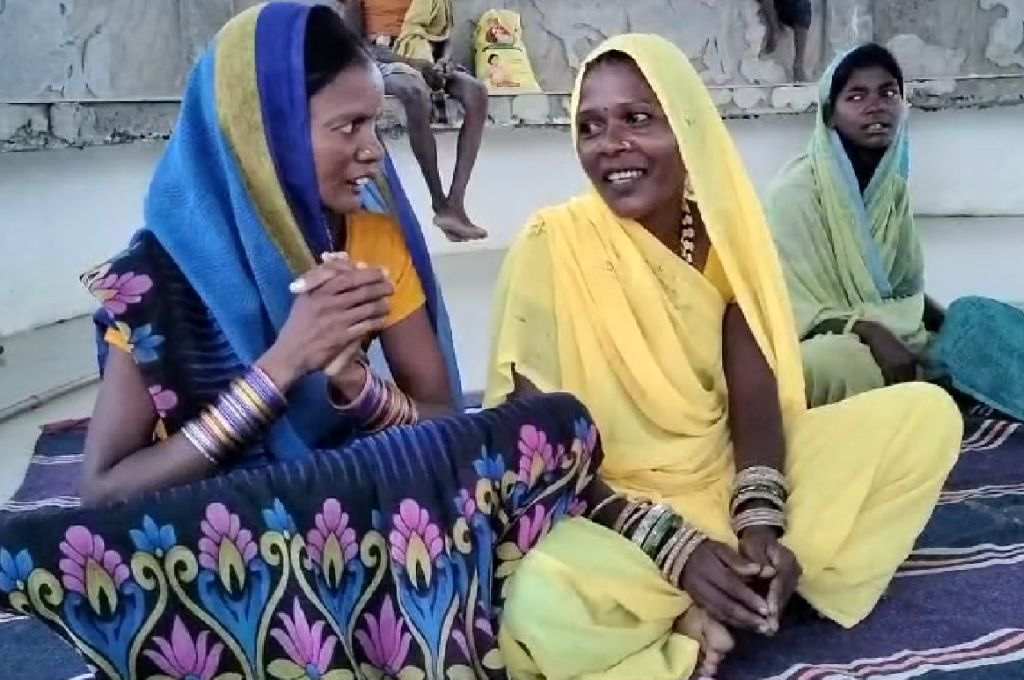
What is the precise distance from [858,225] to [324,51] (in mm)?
Result: 1762

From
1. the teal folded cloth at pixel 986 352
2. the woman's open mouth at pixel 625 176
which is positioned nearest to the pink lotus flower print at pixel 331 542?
the woman's open mouth at pixel 625 176

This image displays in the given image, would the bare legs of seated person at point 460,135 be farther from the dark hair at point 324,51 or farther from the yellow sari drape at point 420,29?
the dark hair at point 324,51

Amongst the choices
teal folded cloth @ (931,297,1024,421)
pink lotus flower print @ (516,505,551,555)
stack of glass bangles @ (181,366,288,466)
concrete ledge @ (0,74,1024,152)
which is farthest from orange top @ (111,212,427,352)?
concrete ledge @ (0,74,1024,152)

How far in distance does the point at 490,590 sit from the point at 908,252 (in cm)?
200

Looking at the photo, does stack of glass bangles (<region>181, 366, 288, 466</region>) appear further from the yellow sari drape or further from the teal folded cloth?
the yellow sari drape

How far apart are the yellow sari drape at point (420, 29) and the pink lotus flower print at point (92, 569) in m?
4.49

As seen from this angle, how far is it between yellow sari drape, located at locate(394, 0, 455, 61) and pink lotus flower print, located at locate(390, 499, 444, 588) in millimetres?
4392

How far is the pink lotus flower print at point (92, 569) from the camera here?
3.74 feet

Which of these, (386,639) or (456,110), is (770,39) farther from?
(386,639)

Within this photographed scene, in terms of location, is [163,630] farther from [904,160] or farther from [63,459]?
[904,160]

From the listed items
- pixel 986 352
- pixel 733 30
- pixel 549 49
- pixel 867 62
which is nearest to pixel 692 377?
pixel 986 352

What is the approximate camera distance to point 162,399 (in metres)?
1.36

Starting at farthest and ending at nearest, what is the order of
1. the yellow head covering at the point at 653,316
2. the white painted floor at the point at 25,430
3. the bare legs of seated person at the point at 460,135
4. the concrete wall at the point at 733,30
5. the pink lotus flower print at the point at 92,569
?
1. the concrete wall at the point at 733,30
2. the bare legs of seated person at the point at 460,135
3. the white painted floor at the point at 25,430
4. the yellow head covering at the point at 653,316
5. the pink lotus flower print at the point at 92,569

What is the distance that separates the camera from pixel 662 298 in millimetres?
1663
